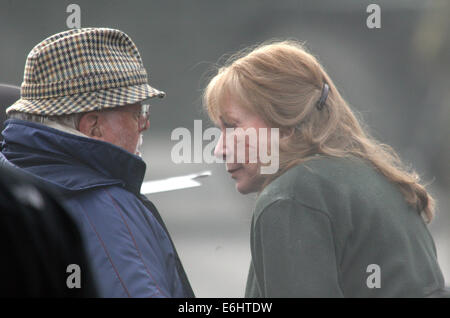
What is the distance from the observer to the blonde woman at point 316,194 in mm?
1217

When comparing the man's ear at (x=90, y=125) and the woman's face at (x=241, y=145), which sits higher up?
the man's ear at (x=90, y=125)

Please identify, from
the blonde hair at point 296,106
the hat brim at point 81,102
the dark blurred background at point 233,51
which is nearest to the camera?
the hat brim at point 81,102

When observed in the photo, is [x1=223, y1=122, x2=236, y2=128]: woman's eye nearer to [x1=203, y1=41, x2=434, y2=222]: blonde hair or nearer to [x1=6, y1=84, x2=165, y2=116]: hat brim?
[x1=203, y1=41, x2=434, y2=222]: blonde hair

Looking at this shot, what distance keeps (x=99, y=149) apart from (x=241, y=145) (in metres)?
0.34

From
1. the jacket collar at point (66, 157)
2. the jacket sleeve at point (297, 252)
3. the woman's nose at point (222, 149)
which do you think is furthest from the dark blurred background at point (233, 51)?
the jacket sleeve at point (297, 252)

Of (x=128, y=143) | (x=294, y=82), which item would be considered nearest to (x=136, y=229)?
(x=128, y=143)

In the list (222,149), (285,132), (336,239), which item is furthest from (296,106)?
(336,239)

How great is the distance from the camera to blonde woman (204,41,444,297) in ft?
3.99

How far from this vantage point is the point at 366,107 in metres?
3.93

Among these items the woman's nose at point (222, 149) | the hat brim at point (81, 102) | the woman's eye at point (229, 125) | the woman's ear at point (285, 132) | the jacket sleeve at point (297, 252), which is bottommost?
the jacket sleeve at point (297, 252)

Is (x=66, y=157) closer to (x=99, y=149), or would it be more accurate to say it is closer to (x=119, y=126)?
(x=99, y=149)

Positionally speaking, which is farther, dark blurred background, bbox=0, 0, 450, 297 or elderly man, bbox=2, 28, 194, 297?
dark blurred background, bbox=0, 0, 450, 297

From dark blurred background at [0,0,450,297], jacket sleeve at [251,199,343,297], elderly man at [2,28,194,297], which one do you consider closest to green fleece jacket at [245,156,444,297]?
jacket sleeve at [251,199,343,297]

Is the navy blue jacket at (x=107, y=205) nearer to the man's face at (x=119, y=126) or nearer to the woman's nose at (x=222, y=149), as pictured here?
the man's face at (x=119, y=126)
